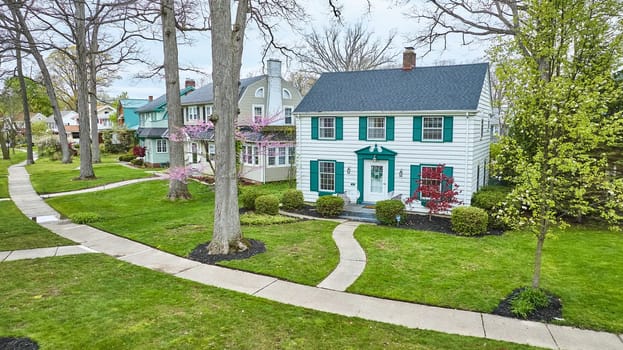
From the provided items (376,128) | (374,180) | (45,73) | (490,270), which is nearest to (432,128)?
(376,128)

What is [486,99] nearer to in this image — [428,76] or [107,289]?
[428,76]

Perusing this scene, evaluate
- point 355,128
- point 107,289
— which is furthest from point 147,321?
point 355,128

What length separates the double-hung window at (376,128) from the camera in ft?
55.4

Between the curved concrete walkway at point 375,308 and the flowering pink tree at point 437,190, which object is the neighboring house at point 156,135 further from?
the curved concrete walkway at point 375,308

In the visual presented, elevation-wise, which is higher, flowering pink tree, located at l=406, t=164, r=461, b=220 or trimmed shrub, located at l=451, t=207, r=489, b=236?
flowering pink tree, located at l=406, t=164, r=461, b=220

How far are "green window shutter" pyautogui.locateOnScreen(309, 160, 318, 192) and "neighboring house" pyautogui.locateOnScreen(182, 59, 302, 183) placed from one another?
446 cm

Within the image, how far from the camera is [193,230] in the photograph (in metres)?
12.8

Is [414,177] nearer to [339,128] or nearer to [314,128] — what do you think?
[339,128]

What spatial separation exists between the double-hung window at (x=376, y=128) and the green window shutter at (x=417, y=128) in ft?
4.56

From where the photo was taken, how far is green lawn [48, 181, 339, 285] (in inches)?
374

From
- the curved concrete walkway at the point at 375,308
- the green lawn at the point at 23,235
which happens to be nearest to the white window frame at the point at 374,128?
the curved concrete walkway at the point at 375,308

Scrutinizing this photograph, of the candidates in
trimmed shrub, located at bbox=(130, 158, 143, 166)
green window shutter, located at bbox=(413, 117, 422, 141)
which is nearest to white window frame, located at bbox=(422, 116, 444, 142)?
green window shutter, located at bbox=(413, 117, 422, 141)

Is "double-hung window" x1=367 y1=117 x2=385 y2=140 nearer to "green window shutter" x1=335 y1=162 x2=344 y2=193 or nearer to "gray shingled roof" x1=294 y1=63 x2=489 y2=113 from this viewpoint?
"gray shingled roof" x1=294 y1=63 x2=489 y2=113

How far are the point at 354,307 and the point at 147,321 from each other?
12.1ft
